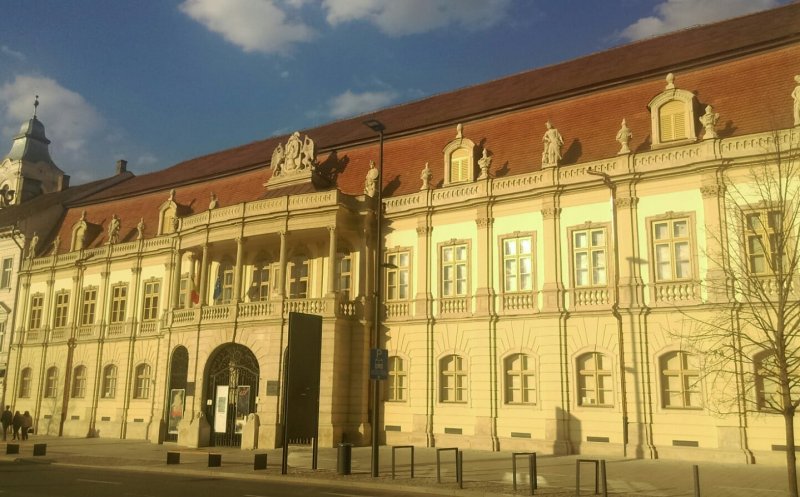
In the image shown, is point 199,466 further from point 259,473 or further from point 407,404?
point 407,404

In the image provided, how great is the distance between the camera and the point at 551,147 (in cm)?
2927

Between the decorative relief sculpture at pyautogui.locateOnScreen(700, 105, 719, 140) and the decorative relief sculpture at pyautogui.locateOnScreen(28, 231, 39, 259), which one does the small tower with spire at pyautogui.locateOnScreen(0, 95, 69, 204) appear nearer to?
the decorative relief sculpture at pyautogui.locateOnScreen(28, 231, 39, 259)

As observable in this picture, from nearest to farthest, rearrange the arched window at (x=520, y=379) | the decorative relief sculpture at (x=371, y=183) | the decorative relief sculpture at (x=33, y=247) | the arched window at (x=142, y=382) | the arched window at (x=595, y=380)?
the arched window at (x=595, y=380) → the arched window at (x=520, y=379) → the decorative relief sculpture at (x=371, y=183) → the arched window at (x=142, y=382) → the decorative relief sculpture at (x=33, y=247)

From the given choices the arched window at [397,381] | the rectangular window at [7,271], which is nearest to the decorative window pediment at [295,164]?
the arched window at [397,381]

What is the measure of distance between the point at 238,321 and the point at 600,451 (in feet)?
55.2

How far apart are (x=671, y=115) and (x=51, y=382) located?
3972cm

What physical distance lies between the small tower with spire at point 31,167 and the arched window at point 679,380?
46993mm

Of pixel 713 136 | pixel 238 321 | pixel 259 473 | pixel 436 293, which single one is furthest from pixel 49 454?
pixel 713 136

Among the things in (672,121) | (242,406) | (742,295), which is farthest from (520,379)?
(242,406)

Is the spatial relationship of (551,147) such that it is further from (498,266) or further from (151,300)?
(151,300)

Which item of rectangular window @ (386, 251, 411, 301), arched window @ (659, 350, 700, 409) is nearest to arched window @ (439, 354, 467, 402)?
rectangular window @ (386, 251, 411, 301)

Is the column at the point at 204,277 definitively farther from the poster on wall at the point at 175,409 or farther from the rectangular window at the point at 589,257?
the rectangular window at the point at 589,257

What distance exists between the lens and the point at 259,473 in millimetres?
20516

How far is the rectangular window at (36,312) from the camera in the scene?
153ft
